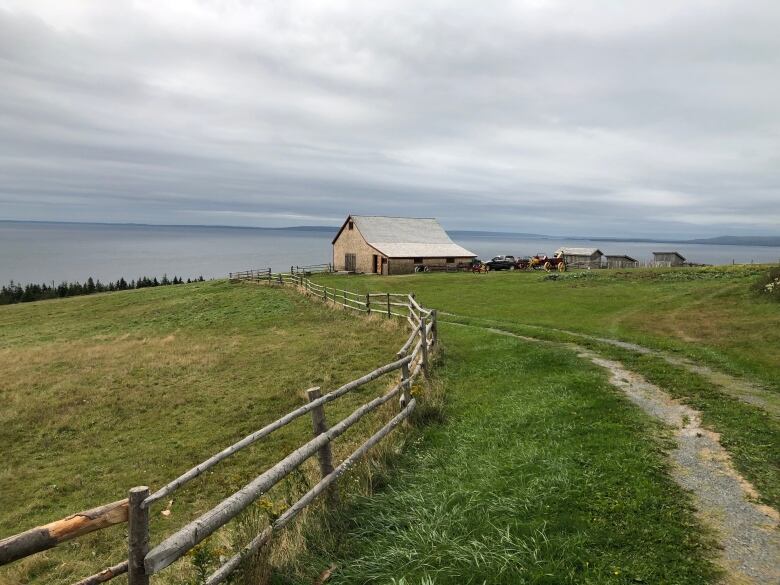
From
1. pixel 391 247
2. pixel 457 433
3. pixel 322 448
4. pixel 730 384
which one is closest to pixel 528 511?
pixel 322 448

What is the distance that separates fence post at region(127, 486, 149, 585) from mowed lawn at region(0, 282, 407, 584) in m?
4.27

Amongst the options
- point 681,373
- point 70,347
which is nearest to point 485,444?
point 681,373

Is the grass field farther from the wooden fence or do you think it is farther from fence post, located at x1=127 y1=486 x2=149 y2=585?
fence post, located at x1=127 y1=486 x2=149 y2=585

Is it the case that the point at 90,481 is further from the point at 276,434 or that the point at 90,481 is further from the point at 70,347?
the point at 70,347

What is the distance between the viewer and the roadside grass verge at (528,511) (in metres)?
4.61

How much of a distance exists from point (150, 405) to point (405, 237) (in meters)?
46.2

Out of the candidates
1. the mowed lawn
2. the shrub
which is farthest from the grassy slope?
the mowed lawn

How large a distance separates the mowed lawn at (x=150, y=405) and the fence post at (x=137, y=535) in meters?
4.27

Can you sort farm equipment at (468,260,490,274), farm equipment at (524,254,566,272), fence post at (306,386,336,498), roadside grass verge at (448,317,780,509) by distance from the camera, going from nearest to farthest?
fence post at (306,386,336,498) → roadside grass verge at (448,317,780,509) → farm equipment at (524,254,566,272) → farm equipment at (468,260,490,274)

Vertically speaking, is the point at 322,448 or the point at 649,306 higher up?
the point at 649,306

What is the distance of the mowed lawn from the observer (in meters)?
9.32

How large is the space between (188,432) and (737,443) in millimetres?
11617

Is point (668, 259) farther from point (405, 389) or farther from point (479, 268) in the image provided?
point (405, 389)

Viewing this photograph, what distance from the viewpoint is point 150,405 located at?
48.9ft
